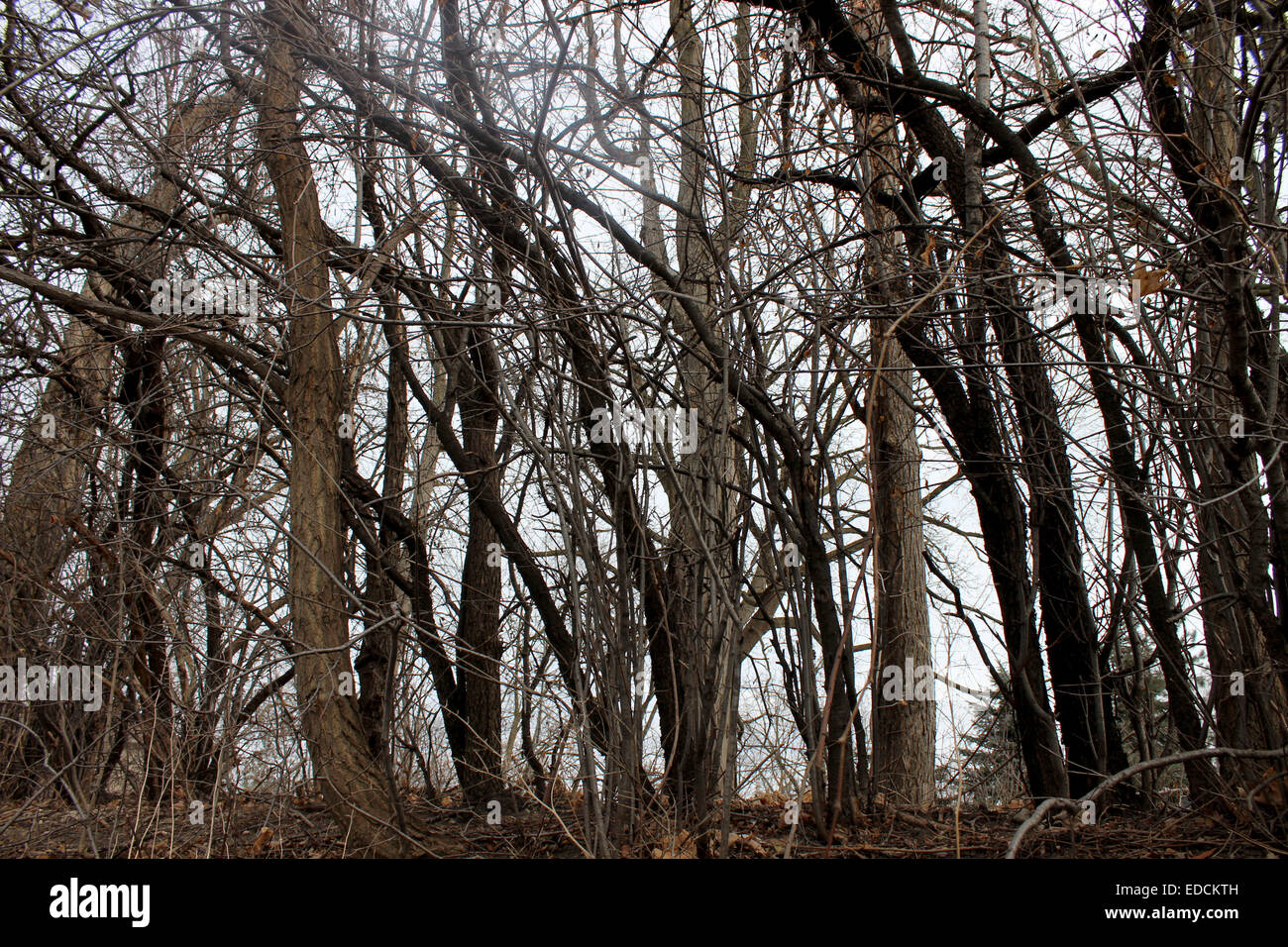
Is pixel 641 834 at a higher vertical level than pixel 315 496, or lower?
lower

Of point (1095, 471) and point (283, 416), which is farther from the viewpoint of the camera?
point (283, 416)

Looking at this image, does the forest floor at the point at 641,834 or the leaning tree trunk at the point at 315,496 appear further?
the leaning tree trunk at the point at 315,496

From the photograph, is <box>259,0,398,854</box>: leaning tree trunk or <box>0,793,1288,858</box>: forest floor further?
<box>259,0,398,854</box>: leaning tree trunk

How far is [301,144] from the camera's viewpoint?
4.98 m

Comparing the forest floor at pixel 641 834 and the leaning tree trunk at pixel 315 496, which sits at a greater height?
the leaning tree trunk at pixel 315 496

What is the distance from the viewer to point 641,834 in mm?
3447

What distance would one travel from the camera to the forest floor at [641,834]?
138 inches

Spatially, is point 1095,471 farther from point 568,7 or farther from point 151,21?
Result: point 151,21

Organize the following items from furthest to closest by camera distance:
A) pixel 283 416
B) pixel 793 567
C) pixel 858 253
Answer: pixel 283 416, pixel 858 253, pixel 793 567

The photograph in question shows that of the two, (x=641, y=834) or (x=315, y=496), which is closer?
(x=641, y=834)

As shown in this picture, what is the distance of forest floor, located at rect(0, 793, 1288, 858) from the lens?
350cm

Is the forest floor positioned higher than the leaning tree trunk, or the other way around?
the leaning tree trunk
